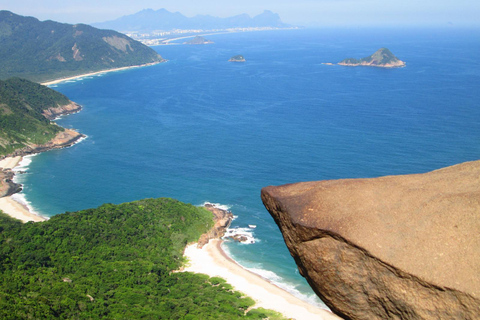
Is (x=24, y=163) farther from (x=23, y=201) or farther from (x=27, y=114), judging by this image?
(x=27, y=114)

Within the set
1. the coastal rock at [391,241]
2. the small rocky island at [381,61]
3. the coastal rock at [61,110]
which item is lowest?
the coastal rock at [61,110]

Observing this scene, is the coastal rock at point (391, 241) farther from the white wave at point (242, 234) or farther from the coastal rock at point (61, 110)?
the coastal rock at point (61, 110)

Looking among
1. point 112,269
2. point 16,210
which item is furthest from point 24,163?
point 112,269

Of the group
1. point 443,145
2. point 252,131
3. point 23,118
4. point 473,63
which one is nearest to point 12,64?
point 23,118

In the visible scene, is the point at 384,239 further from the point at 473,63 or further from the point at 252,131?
the point at 473,63

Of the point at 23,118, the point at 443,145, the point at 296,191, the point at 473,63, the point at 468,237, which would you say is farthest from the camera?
the point at 473,63


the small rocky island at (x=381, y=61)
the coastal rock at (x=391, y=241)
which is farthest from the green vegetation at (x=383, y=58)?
the coastal rock at (x=391, y=241)
